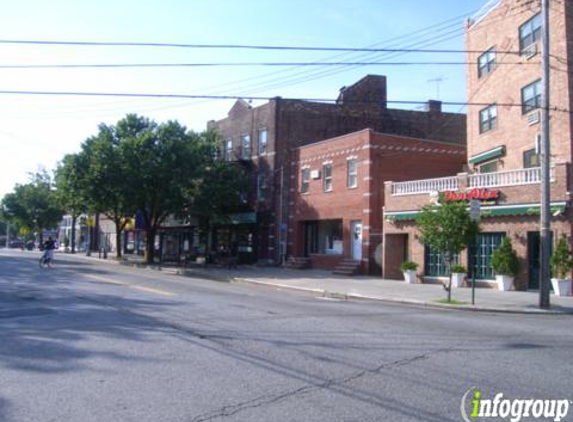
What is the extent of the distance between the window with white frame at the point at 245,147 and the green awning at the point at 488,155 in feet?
53.1

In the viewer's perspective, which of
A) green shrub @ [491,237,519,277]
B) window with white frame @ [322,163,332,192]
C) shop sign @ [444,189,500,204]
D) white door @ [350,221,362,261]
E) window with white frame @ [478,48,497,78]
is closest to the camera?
green shrub @ [491,237,519,277]

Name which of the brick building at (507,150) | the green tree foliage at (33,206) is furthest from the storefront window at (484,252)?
the green tree foliage at (33,206)

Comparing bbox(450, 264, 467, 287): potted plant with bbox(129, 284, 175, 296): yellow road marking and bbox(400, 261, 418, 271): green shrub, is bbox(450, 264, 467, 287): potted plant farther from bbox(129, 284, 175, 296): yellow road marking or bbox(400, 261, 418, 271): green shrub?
bbox(129, 284, 175, 296): yellow road marking

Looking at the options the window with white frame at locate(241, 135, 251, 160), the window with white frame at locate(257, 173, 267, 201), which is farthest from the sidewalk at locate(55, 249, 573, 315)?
the window with white frame at locate(241, 135, 251, 160)

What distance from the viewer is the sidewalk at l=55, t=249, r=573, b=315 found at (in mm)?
16609

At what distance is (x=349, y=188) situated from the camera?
30.9 metres

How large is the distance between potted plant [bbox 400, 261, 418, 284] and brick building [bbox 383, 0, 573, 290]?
43 cm

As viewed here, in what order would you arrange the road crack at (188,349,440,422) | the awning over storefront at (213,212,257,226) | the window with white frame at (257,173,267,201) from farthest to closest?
the awning over storefront at (213,212,257,226) → the window with white frame at (257,173,267,201) → the road crack at (188,349,440,422)

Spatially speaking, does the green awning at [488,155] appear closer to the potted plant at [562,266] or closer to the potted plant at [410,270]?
the potted plant at [410,270]

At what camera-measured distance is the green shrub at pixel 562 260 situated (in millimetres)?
19594

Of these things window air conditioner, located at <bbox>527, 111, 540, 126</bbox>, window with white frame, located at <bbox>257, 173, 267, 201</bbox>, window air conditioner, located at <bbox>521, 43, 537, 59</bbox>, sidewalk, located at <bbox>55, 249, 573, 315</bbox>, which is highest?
window air conditioner, located at <bbox>521, 43, 537, 59</bbox>

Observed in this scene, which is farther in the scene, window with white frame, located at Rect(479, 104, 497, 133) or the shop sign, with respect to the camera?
window with white frame, located at Rect(479, 104, 497, 133)

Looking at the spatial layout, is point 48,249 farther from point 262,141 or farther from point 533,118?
point 533,118

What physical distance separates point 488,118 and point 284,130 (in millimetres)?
13549
